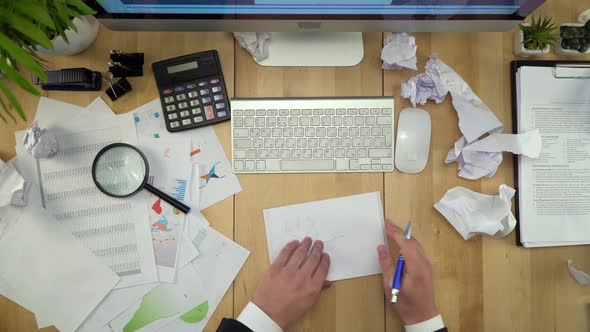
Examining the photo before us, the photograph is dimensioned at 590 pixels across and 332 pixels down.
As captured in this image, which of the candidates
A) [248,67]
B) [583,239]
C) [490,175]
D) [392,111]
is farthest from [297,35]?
[583,239]

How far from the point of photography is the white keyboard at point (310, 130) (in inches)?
32.8

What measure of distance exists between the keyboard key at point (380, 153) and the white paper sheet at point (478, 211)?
0.14m

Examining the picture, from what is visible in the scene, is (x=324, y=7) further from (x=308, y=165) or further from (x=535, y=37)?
(x=535, y=37)

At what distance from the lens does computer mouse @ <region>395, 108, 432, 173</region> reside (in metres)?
0.83

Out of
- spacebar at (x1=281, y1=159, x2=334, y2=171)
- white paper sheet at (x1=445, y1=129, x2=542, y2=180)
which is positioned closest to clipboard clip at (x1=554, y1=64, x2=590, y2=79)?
white paper sheet at (x1=445, y1=129, x2=542, y2=180)

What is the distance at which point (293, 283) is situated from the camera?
2.73 feet

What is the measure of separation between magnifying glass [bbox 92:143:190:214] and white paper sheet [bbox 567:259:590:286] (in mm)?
786

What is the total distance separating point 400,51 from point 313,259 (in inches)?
17.8

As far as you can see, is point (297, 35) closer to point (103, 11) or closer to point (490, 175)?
point (103, 11)

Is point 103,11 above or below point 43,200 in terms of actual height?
above

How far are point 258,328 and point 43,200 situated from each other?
505 millimetres

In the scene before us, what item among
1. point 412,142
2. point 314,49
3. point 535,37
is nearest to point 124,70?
point 314,49

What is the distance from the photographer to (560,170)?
84 centimetres

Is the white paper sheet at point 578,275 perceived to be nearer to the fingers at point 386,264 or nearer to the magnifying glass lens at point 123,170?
the fingers at point 386,264
